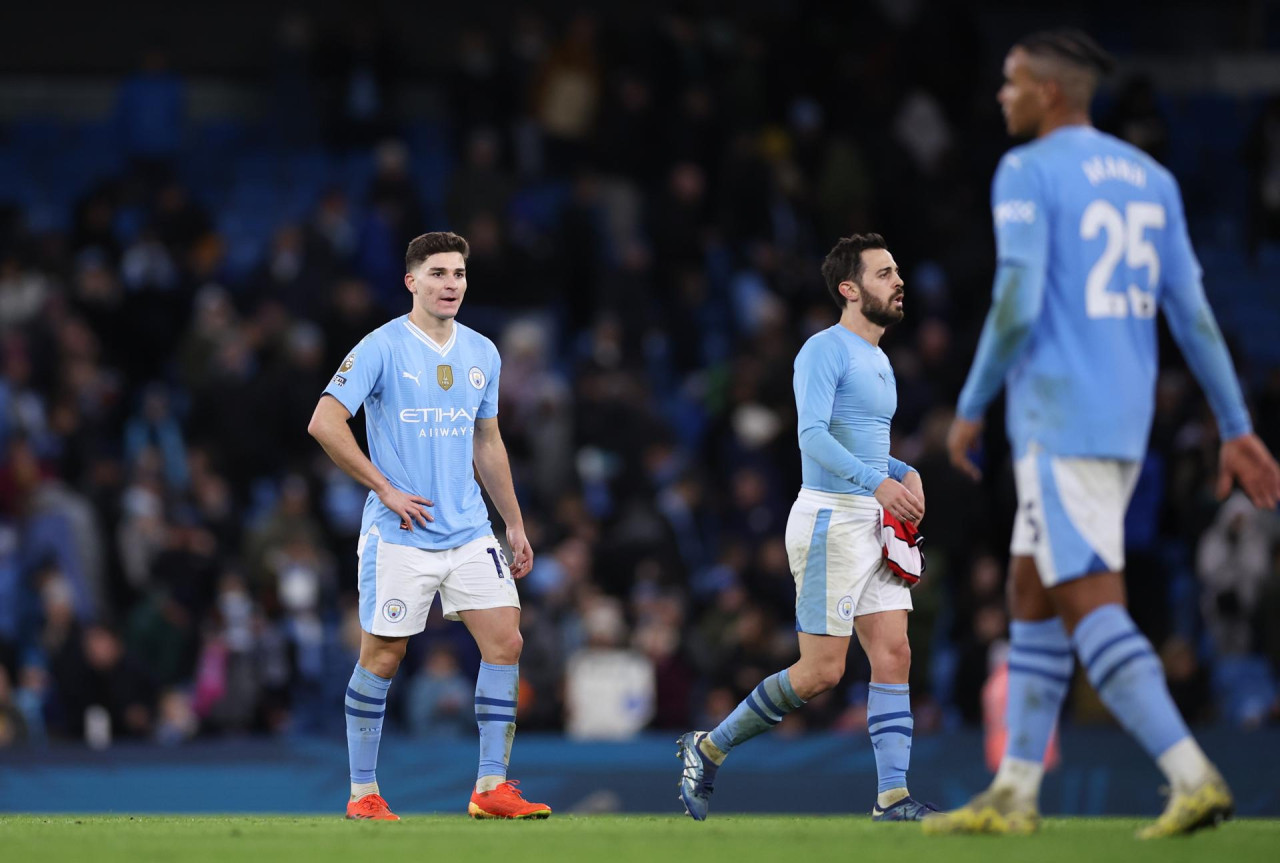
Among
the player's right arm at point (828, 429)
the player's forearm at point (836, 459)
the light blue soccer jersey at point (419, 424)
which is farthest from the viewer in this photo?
the light blue soccer jersey at point (419, 424)

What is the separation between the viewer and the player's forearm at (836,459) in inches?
317

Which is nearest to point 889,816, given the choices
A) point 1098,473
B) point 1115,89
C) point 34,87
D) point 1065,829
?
point 1065,829

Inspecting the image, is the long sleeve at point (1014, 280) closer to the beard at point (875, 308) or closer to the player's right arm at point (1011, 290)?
the player's right arm at point (1011, 290)

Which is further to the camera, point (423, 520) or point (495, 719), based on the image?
point (495, 719)

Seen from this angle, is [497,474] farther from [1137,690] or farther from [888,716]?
[1137,690]

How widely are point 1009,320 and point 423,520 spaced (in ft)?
10.8

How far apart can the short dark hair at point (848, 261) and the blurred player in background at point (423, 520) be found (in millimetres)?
1797

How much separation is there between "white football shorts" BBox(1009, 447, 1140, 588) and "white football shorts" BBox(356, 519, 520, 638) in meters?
3.05

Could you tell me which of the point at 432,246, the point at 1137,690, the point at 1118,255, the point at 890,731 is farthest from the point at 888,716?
the point at 432,246

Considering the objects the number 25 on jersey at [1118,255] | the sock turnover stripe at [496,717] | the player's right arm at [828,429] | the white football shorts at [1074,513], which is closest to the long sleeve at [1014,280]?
the number 25 on jersey at [1118,255]

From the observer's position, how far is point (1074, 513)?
20.8 ft

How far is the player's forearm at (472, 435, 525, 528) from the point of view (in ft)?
29.7

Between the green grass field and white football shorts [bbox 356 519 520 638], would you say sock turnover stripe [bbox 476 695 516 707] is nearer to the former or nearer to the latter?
white football shorts [bbox 356 519 520 638]

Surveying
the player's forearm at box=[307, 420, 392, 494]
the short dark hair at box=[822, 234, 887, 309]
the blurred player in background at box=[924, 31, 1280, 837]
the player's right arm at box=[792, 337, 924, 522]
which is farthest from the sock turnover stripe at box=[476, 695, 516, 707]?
the blurred player in background at box=[924, 31, 1280, 837]
